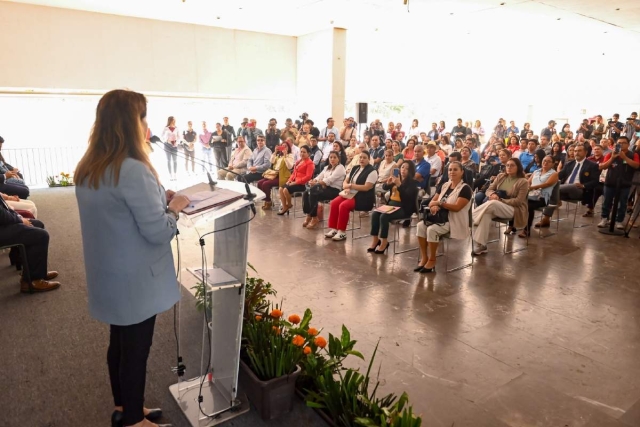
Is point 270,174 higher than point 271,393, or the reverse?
A: point 270,174

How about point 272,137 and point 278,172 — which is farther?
point 272,137

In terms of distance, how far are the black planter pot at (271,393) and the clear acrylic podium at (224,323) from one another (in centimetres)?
9

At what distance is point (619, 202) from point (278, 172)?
5.02 m

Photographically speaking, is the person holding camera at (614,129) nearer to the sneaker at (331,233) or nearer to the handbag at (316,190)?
the handbag at (316,190)

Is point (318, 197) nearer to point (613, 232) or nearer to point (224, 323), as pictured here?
point (613, 232)

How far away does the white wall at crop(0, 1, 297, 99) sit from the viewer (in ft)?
31.9

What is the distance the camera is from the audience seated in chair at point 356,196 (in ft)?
19.0

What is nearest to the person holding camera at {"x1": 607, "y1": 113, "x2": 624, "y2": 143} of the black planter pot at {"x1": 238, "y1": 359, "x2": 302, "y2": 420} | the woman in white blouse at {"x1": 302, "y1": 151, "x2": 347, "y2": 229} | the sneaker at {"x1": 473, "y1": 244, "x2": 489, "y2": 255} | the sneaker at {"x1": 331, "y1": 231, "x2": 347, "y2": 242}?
the sneaker at {"x1": 473, "y1": 244, "x2": 489, "y2": 255}

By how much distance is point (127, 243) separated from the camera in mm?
1683

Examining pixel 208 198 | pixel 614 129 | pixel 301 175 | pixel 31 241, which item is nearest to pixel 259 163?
pixel 301 175

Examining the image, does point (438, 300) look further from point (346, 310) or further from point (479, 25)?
point (479, 25)

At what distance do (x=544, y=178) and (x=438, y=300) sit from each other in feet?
10.0

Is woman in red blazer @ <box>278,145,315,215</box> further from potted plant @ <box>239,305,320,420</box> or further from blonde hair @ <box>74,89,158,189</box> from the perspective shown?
blonde hair @ <box>74,89,158,189</box>

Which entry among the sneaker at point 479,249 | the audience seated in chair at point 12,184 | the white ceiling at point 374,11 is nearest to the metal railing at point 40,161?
the audience seated in chair at point 12,184
